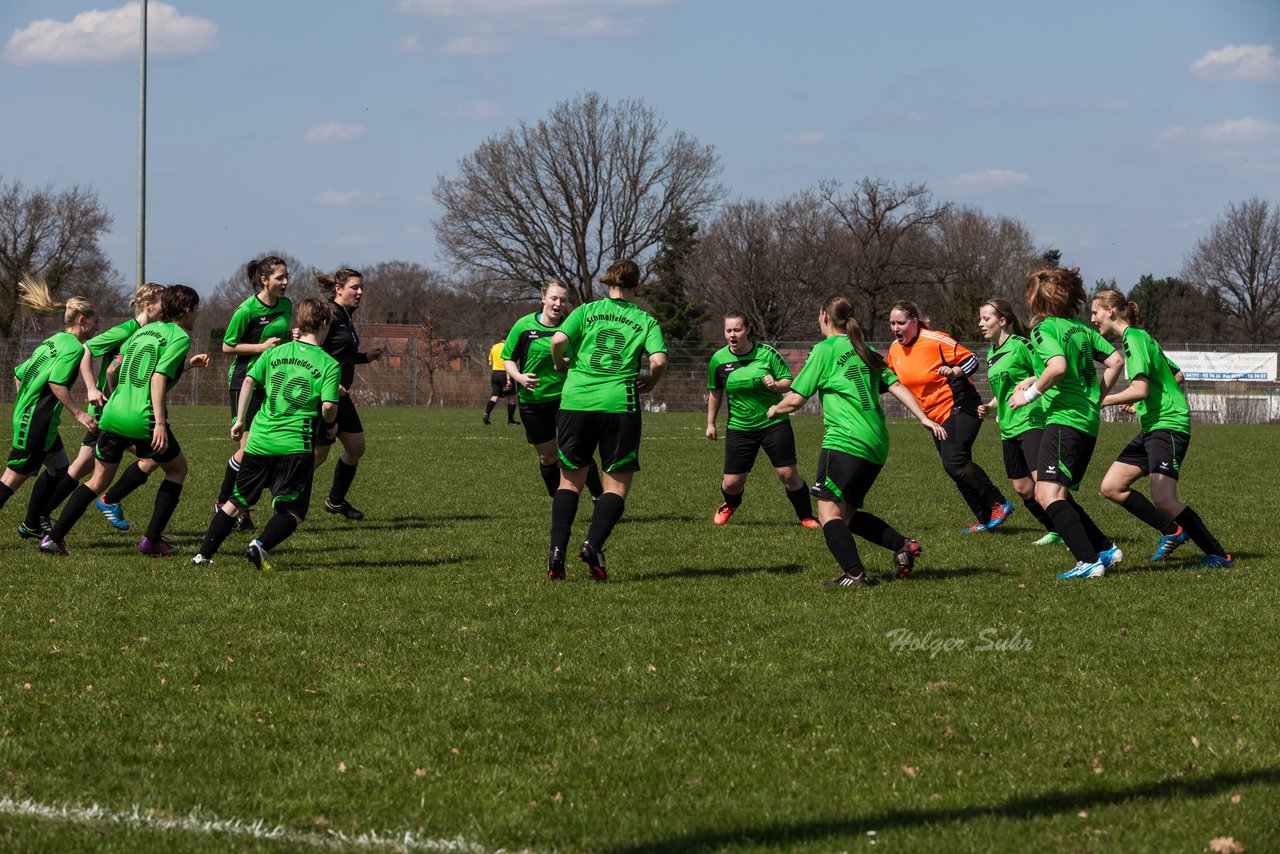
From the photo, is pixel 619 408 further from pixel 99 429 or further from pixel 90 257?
pixel 90 257

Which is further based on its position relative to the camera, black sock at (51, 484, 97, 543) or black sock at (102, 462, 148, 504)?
black sock at (102, 462, 148, 504)

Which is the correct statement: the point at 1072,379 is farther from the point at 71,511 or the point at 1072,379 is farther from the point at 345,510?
the point at 71,511

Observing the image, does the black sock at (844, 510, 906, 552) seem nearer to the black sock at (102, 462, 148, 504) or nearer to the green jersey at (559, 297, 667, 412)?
the green jersey at (559, 297, 667, 412)

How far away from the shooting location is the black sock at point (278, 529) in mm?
7984

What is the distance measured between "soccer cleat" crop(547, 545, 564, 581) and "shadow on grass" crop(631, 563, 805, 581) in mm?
466

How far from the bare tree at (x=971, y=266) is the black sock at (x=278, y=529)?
1912 inches

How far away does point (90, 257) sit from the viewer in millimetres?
57062

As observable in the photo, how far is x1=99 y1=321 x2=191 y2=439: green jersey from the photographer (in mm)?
8344

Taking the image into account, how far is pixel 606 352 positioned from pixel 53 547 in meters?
4.05

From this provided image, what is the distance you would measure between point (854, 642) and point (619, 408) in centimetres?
220

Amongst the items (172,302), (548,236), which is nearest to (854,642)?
(172,302)

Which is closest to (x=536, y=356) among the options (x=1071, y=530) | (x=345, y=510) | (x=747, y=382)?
(x=747, y=382)

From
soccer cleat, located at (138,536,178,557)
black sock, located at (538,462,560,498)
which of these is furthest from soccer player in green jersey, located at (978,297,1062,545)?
soccer cleat, located at (138,536,178,557)

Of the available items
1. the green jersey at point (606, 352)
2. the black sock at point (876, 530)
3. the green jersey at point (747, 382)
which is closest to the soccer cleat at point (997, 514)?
the green jersey at point (747, 382)
